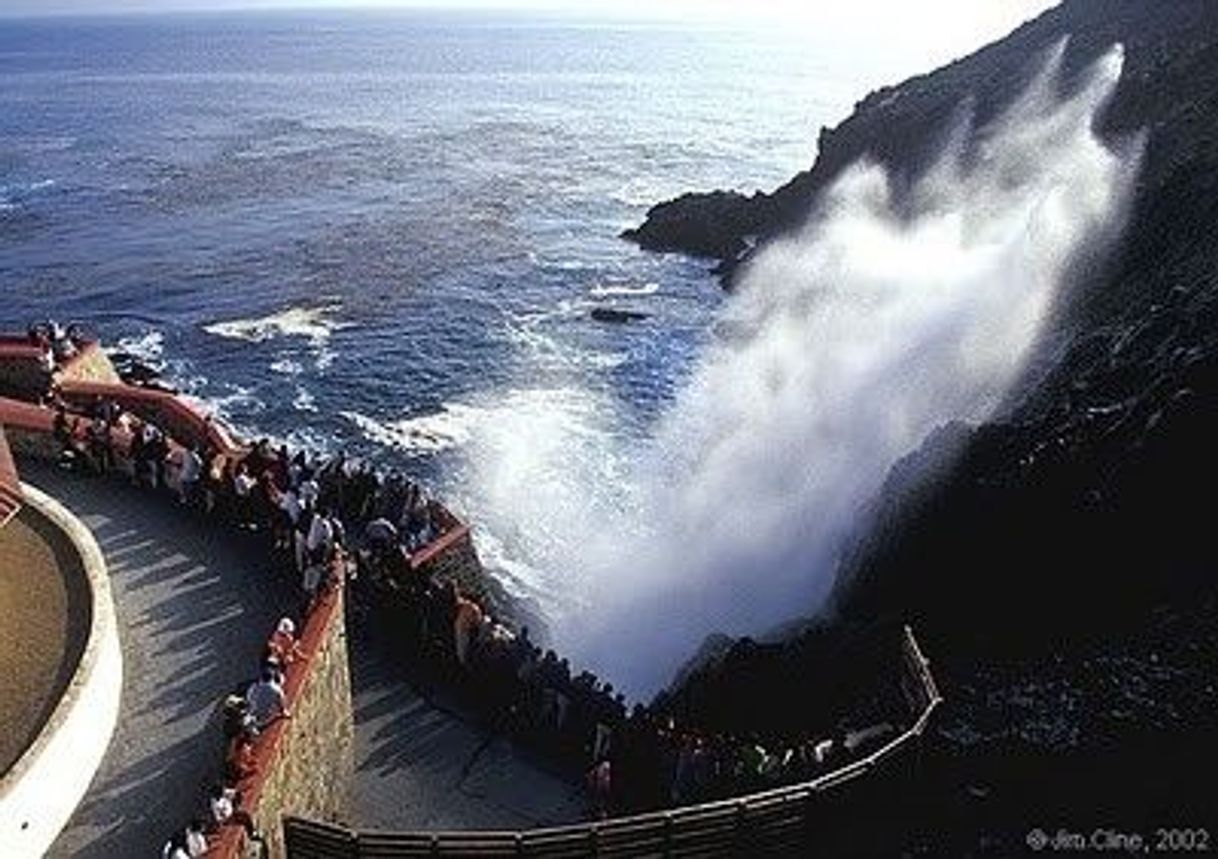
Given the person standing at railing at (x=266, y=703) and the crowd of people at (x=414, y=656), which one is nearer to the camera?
the person standing at railing at (x=266, y=703)

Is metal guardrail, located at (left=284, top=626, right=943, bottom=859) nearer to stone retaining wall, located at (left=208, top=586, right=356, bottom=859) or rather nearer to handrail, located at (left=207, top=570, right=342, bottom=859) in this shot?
stone retaining wall, located at (left=208, top=586, right=356, bottom=859)

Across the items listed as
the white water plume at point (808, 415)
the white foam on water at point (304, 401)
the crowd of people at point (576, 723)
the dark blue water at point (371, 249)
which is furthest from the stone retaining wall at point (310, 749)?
the white foam on water at point (304, 401)

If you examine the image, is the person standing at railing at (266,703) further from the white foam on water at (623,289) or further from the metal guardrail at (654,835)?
the white foam on water at (623,289)

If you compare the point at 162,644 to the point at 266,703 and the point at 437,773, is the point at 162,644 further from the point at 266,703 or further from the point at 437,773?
the point at 437,773

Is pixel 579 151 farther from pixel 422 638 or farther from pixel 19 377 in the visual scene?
pixel 422 638

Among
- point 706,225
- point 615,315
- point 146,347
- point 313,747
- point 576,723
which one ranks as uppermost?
point 313,747

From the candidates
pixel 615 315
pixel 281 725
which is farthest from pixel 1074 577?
pixel 615 315

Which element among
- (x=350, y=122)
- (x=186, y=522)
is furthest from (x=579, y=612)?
(x=350, y=122)
